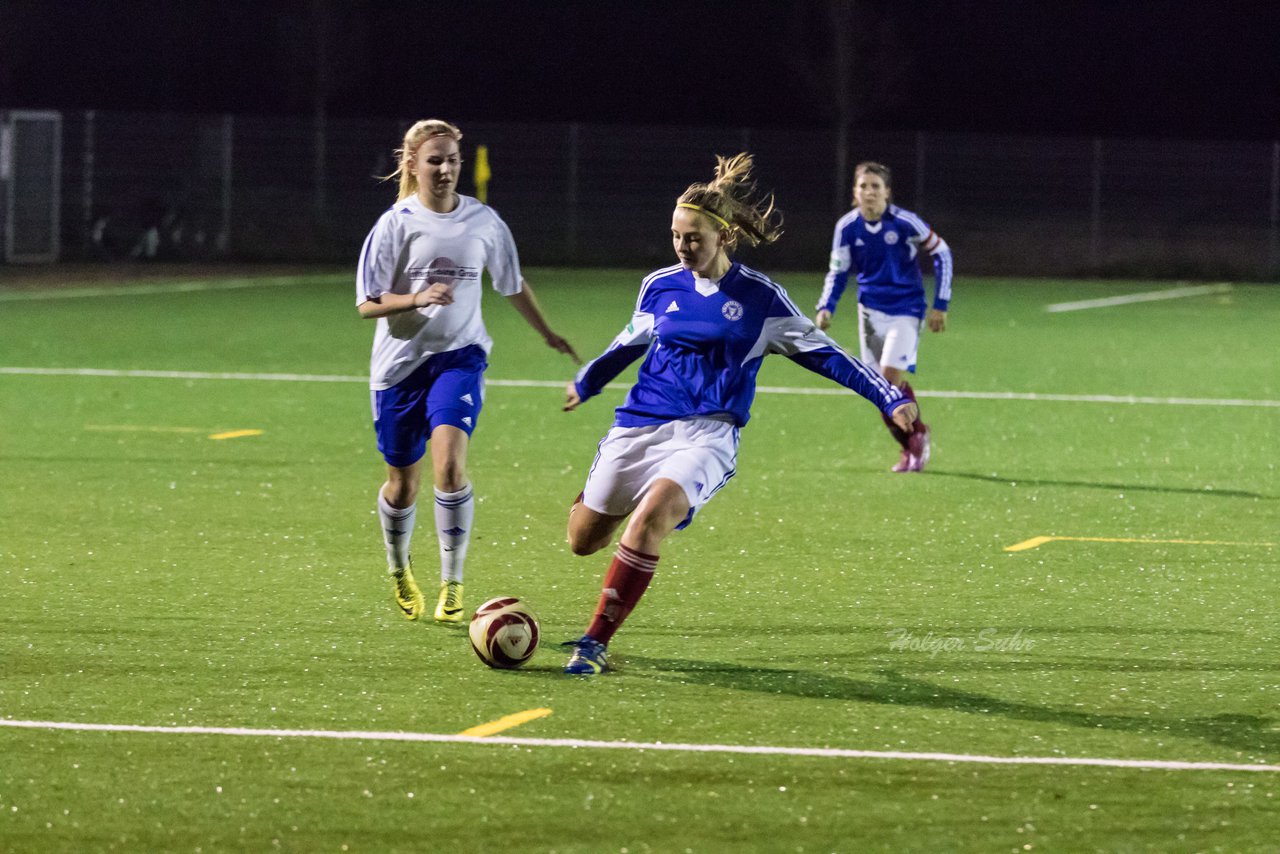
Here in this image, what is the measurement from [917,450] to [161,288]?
19.7 metres

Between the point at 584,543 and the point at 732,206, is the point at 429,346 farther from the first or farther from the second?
the point at 732,206

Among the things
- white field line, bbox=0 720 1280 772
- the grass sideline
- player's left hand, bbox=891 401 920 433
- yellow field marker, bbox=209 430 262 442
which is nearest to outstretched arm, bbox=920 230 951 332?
the grass sideline

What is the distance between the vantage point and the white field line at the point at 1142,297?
29141mm

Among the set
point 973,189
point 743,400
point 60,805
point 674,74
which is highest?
point 674,74

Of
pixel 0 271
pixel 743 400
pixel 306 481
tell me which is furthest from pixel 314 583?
pixel 0 271

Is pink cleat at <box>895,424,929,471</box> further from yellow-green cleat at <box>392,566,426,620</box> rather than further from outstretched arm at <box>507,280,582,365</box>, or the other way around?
yellow-green cleat at <box>392,566,426,620</box>

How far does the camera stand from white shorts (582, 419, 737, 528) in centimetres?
714

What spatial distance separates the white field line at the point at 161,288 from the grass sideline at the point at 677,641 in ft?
40.3

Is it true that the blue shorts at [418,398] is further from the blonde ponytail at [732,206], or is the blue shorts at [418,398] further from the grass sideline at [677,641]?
the blonde ponytail at [732,206]

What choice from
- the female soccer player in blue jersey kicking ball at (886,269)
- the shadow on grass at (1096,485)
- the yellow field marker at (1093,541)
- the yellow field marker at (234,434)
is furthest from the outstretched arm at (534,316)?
the yellow field marker at (234,434)

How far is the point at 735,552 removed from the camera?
981cm

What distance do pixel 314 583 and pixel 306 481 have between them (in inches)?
126

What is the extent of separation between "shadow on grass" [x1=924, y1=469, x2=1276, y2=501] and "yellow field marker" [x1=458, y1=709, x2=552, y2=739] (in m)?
6.06

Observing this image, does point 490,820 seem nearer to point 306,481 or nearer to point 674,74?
point 306,481
